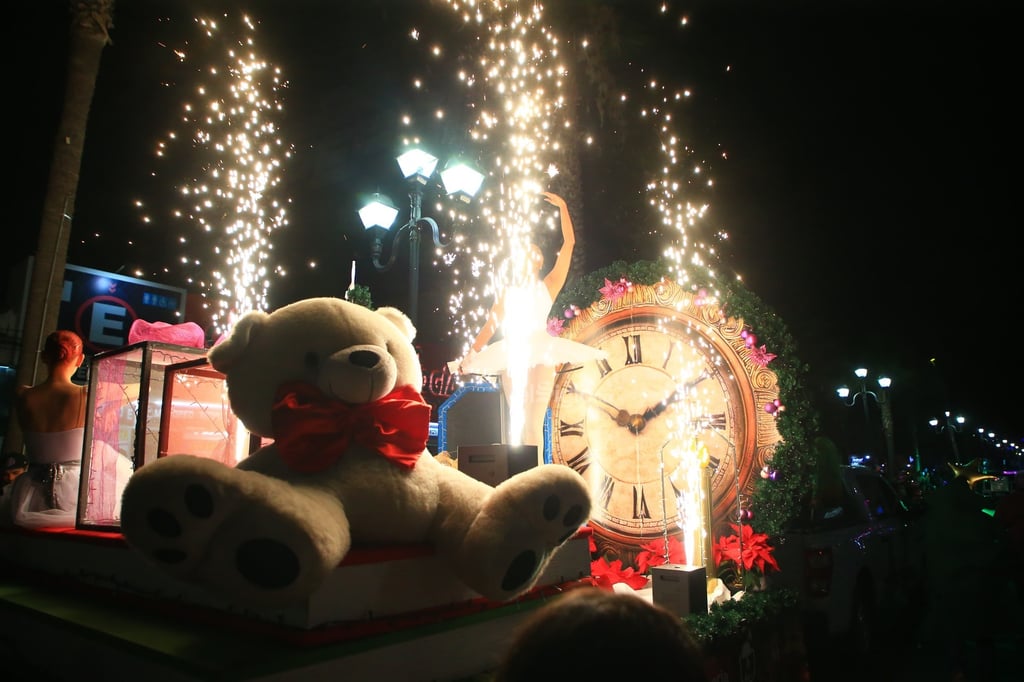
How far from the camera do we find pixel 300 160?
1231 centimetres

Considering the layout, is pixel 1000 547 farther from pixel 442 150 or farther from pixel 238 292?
pixel 238 292

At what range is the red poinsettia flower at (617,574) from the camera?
189 inches

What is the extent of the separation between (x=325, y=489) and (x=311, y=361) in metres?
0.63

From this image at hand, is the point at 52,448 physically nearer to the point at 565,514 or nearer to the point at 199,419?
the point at 199,419

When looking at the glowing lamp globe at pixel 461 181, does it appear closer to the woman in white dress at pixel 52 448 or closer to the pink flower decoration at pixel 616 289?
the pink flower decoration at pixel 616 289

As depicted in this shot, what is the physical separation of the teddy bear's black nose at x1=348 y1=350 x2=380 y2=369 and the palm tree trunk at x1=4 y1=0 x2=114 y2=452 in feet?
25.7

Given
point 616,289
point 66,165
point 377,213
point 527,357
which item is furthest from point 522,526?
point 66,165

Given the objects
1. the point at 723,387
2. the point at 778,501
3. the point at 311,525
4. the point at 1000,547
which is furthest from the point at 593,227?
the point at 311,525

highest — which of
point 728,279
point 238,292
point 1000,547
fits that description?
point 238,292

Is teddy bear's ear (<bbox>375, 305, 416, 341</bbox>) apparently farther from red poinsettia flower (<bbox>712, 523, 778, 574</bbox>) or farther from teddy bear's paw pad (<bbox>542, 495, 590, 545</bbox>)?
red poinsettia flower (<bbox>712, 523, 778, 574</bbox>)

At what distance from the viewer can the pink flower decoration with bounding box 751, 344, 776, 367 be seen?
4965mm

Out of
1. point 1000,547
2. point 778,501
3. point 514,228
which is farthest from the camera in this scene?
point 514,228

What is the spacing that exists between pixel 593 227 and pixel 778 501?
4.56 metres

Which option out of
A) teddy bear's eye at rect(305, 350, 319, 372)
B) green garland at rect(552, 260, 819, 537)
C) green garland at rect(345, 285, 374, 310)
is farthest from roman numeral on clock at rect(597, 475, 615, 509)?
teddy bear's eye at rect(305, 350, 319, 372)
